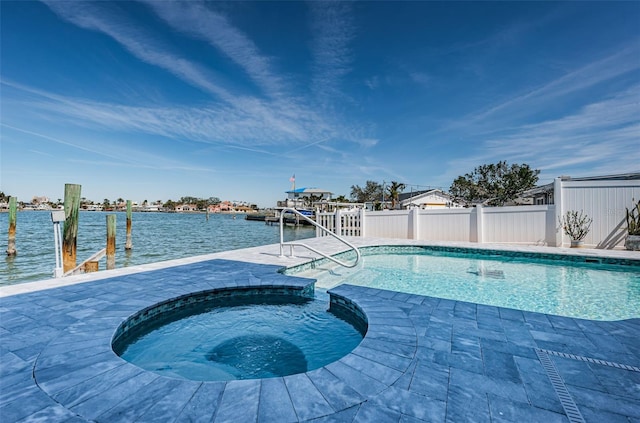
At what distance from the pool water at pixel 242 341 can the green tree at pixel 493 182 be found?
3101cm

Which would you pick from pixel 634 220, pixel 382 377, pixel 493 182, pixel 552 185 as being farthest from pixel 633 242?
pixel 493 182

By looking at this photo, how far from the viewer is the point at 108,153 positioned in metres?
20.5

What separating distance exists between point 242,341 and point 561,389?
2823mm

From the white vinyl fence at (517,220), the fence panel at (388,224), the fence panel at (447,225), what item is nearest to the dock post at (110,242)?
the white vinyl fence at (517,220)

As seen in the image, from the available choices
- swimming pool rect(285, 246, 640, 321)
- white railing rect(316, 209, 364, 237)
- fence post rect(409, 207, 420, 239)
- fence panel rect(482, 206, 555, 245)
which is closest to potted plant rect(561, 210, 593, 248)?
fence panel rect(482, 206, 555, 245)

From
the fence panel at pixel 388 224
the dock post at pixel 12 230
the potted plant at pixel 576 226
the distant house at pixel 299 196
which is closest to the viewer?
the potted plant at pixel 576 226

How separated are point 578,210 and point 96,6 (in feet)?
50.0

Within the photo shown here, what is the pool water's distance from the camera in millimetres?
2666

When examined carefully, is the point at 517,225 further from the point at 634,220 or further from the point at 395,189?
the point at 395,189

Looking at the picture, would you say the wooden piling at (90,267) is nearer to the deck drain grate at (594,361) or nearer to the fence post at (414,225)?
the deck drain grate at (594,361)

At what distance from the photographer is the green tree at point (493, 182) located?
31.0 m

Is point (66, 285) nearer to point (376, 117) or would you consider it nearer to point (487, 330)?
point (487, 330)

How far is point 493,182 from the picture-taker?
108ft

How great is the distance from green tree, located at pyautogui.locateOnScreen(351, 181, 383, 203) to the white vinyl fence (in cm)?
3436
